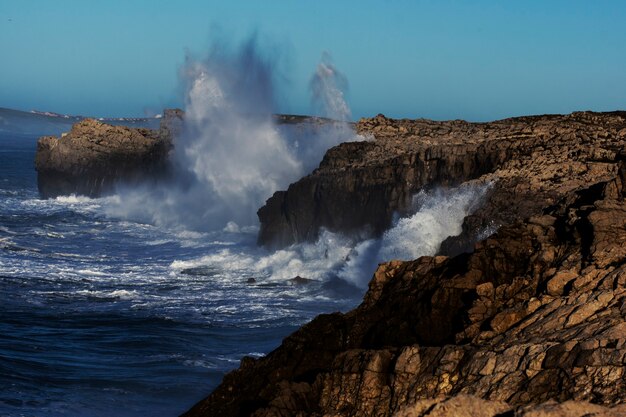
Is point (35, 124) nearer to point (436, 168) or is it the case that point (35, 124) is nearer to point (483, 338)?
point (436, 168)

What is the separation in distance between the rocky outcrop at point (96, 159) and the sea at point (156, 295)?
348 inches

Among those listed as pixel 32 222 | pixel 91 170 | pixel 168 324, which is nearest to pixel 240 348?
pixel 168 324

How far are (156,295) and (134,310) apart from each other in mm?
2494

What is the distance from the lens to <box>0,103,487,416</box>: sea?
19.0 m

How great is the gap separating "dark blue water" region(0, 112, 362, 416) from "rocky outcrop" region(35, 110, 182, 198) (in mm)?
12293

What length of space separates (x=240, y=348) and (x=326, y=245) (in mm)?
13809

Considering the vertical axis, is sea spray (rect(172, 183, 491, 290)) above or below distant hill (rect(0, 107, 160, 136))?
below

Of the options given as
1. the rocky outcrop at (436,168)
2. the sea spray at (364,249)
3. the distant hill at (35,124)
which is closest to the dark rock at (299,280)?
the sea spray at (364,249)

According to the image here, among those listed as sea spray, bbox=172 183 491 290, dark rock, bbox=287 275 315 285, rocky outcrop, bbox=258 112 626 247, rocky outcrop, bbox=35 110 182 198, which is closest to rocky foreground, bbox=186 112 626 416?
rocky outcrop, bbox=258 112 626 247

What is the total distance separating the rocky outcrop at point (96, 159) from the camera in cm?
5822

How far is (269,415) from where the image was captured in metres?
11.5

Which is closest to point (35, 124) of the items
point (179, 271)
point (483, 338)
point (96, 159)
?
point (96, 159)

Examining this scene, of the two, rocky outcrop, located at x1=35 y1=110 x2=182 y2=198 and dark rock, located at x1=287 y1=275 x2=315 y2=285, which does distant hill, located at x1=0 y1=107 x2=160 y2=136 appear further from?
dark rock, located at x1=287 y1=275 x2=315 y2=285

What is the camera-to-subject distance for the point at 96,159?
59.5m
